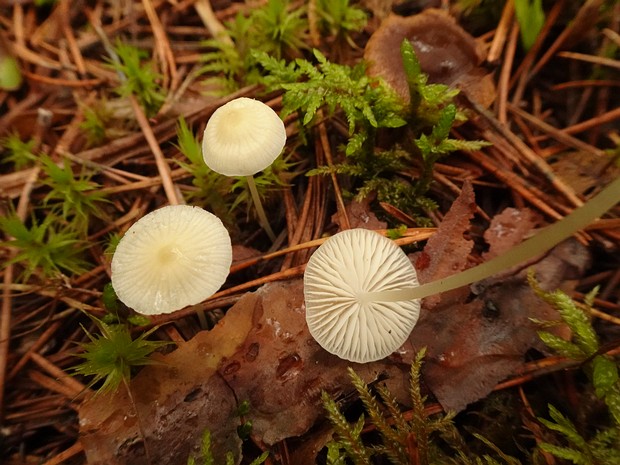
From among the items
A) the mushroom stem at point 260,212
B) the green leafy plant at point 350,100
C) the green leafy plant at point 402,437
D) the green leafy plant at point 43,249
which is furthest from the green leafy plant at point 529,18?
the green leafy plant at point 43,249

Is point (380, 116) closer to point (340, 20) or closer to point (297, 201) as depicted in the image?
point (297, 201)

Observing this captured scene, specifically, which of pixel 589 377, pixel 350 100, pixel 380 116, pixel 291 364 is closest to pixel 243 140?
pixel 350 100

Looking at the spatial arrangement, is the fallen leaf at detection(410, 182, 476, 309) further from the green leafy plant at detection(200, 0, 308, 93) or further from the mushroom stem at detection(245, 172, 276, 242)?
the green leafy plant at detection(200, 0, 308, 93)

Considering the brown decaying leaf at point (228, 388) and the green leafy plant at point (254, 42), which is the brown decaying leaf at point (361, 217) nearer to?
the brown decaying leaf at point (228, 388)

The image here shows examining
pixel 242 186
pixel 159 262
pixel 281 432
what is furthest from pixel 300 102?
pixel 281 432

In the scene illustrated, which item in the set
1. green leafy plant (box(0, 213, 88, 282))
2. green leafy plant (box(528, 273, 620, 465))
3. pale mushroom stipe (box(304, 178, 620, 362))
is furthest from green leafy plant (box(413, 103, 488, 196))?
green leafy plant (box(0, 213, 88, 282))

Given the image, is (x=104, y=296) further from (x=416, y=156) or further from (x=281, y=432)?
(x=416, y=156)
